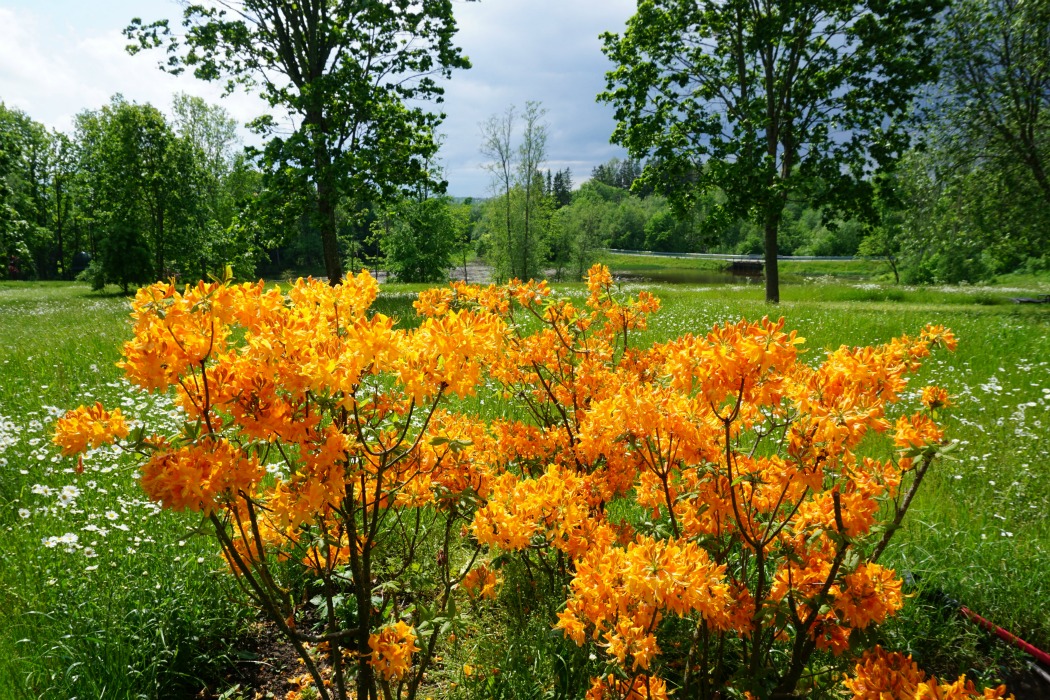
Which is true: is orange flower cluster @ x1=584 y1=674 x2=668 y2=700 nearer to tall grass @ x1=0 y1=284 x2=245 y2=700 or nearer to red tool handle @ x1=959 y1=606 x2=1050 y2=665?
tall grass @ x1=0 y1=284 x2=245 y2=700

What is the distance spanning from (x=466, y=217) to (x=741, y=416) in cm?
4773

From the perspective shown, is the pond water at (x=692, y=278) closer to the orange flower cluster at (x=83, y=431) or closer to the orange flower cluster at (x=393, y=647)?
the orange flower cluster at (x=393, y=647)

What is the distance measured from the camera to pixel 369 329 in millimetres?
1415

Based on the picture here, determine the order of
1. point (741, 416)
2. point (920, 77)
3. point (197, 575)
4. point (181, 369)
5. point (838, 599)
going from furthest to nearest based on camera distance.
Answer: point (920, 77), point (197, 575), point (741, 416), point (838, 599), point (181, 369)

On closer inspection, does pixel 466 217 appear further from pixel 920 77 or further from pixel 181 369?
pixel 181 369

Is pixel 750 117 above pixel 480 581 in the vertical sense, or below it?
above

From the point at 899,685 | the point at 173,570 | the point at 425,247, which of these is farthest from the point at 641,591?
the point at 425,247

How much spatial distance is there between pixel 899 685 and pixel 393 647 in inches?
53.5

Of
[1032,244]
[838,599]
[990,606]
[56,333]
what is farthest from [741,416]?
[1032,244]

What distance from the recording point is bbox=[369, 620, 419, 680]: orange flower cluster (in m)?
1.60

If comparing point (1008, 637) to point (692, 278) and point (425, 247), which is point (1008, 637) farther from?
point (692, 278)

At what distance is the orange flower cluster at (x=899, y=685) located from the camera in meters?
1.27

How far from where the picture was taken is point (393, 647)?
1603 mm

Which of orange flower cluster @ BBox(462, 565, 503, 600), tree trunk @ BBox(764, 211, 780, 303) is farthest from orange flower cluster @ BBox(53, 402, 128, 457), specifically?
tree trunk @ BBox(764, 211, 780, 303)
